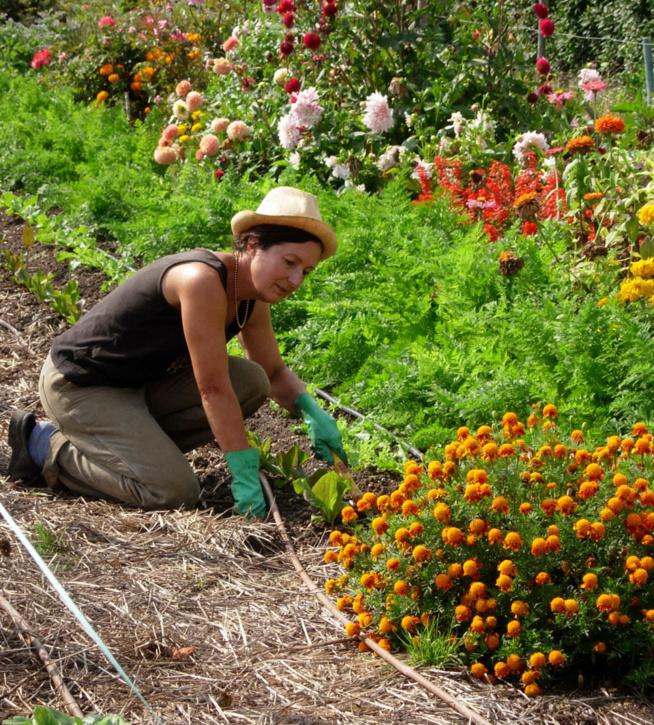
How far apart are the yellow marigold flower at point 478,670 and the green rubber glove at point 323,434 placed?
1325 mm

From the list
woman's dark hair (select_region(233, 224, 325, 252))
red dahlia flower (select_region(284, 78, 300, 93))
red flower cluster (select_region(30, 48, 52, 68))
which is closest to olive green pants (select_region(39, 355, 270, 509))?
woman's dark hair (select_region(233, 224, 325, 252))

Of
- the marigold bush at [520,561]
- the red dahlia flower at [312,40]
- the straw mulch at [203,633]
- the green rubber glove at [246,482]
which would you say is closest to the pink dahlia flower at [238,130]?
the red dahlia flower at [312,40]

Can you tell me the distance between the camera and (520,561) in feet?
6.96

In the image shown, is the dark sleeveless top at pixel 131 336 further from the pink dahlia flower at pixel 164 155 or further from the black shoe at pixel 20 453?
the pink dahlia flower at pixel 164 155

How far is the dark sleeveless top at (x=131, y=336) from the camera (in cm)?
315

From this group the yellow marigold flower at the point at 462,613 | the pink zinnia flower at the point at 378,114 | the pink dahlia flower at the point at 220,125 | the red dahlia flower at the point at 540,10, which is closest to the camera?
the yellow marigold flower at the point at 462,613

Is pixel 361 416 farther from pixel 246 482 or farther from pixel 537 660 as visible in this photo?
pixel 537 660

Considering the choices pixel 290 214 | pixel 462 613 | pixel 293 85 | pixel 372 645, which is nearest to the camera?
pixel 462 613

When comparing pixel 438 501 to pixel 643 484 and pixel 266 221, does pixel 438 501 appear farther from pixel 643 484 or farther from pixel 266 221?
pixel 266 221

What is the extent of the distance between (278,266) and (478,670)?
145 cm

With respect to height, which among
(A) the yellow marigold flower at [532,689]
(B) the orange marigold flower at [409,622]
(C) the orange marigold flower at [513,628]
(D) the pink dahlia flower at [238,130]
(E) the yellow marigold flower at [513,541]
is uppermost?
(D) the pink dahlia flower at [238,130]

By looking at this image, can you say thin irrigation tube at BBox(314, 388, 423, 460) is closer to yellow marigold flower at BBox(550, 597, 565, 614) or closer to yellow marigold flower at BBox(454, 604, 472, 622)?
yellow marigold flower at BBox(454, 604, 472, 622)

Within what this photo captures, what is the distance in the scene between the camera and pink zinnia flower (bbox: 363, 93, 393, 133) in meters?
5.52

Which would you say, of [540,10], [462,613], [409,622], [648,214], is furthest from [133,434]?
[540,10]
